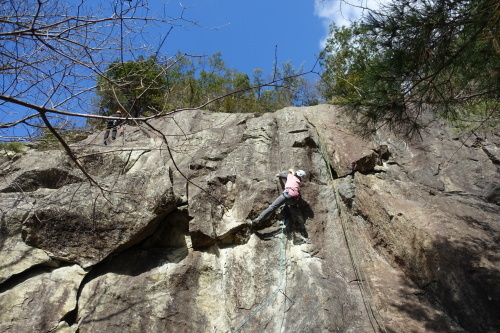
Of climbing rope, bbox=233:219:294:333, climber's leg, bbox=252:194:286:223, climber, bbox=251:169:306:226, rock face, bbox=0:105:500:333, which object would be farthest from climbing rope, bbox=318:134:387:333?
climber's leg, bbox=252:194:286:223

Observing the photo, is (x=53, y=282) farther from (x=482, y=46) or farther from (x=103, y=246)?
(x=482, y=46)

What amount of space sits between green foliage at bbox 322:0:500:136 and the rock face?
232 cm

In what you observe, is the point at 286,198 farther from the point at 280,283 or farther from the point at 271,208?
the point at 280,283

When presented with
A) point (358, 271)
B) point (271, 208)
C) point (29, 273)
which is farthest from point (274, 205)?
point (29, 273)

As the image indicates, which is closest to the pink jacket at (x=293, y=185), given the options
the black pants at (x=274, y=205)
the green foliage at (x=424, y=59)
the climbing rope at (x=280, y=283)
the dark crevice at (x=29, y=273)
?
the black pants at (x=274, y=205)

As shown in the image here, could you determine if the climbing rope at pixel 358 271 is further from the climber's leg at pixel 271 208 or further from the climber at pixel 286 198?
the climber's leg at pixel 271 208

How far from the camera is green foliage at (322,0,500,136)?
5191mm

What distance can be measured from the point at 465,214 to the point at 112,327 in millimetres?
6687

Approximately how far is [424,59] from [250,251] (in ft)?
14.6

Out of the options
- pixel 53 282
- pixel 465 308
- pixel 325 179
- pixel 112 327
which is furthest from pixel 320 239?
pixel 53 282

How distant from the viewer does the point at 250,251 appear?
7.79m

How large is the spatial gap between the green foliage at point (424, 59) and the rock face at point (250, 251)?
2.32 m

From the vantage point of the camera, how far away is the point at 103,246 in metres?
7.51

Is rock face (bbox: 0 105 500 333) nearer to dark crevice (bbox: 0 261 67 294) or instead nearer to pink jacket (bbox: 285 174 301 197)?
dark crevice (bbox: 0 261 67 294)
